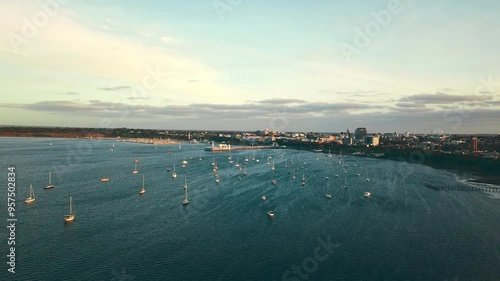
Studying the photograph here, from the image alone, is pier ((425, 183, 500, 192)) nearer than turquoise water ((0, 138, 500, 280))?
No

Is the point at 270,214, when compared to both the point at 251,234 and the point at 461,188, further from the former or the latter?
the point at 461,188

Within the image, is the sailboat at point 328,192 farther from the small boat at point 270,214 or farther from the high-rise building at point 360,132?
the high-rise building at point 360,132

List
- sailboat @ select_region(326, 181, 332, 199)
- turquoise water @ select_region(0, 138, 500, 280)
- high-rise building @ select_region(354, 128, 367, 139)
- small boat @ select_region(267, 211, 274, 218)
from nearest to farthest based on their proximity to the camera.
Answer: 1. turquoise water @ select_region(0, 138, 500, 280)
2. small boat @ select_region(267, 211, 274, 218)
3. sailboat @ select_region(326, 181, 332, 199)
4. high-rise building @ select_region(354, 128, 367, 139)

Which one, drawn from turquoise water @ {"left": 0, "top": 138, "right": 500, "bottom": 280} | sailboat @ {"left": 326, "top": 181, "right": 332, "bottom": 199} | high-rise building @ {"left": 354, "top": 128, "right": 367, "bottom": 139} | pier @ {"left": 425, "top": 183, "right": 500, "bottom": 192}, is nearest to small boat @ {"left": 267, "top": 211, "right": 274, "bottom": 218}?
turquoise water @ {"left": 0, "top": 138, "right": 500, "bottom": 280}

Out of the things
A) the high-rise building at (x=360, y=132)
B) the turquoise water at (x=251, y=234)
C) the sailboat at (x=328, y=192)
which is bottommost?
the turquoise water at (x=251, y=234)

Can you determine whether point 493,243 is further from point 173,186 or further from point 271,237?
point 173,186

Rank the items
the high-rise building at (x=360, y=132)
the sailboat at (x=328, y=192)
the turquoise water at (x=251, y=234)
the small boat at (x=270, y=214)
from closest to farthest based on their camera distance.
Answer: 1. the turquoise water at (x=251, y=234)
2. the small boat at (x=270, y=214)
3. the sailboat at (x=328, y=192)
4. the high-rise building at (x=360, y=132)

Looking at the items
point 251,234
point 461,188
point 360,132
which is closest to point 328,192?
point 461,188

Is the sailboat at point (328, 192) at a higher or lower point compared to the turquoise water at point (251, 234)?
higher

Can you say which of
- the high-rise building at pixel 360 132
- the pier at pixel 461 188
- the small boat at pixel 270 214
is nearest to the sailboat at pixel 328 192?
the small boat at pixel 270 214

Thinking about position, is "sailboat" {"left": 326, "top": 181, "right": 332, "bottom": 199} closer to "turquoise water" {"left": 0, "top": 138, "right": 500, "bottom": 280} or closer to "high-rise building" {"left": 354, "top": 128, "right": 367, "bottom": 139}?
"turquoise water" {"left": 0, "top": 138, "right": 500, "bottom": 280}
